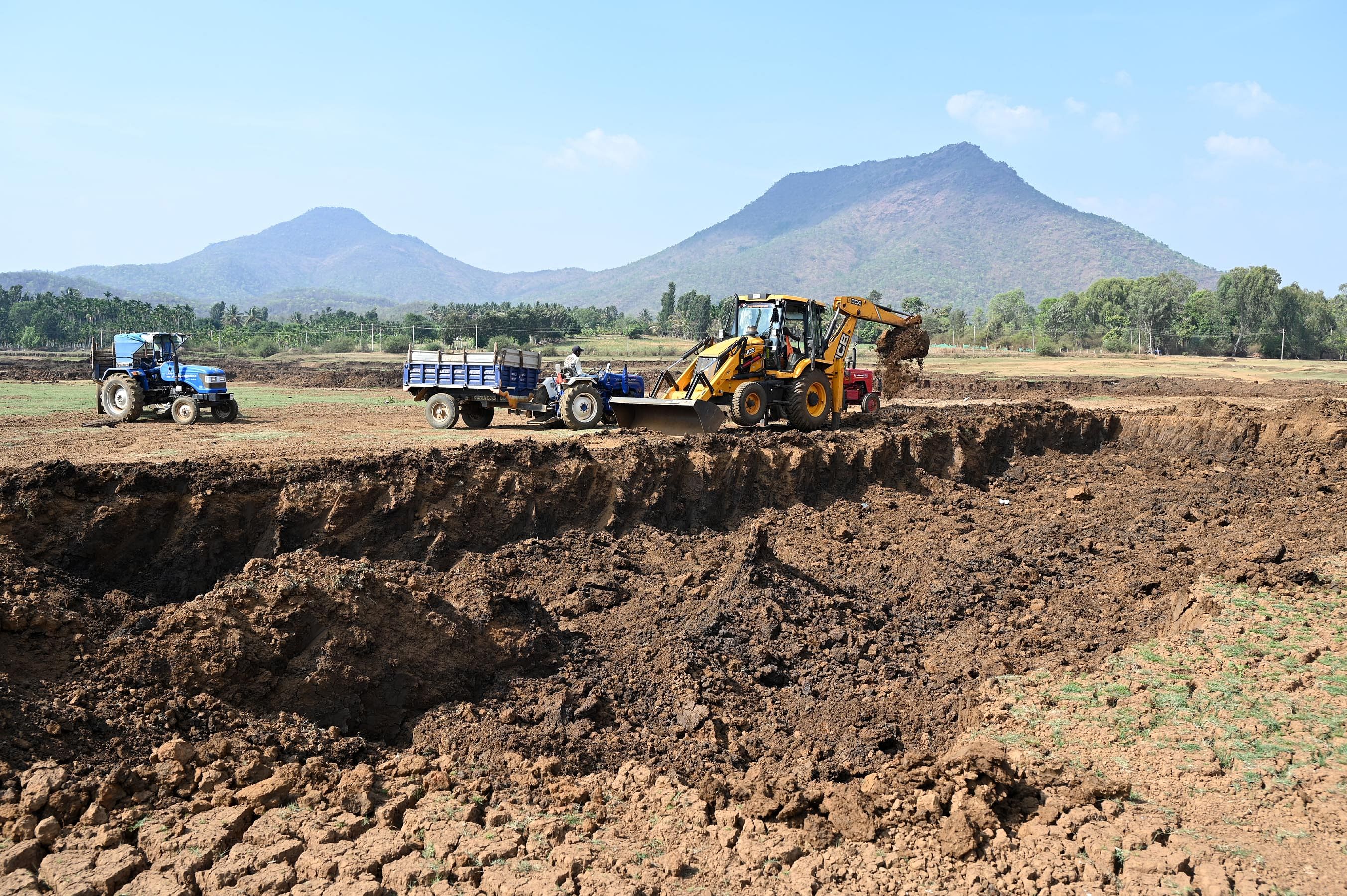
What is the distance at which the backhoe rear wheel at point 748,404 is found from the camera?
1695 centimetres

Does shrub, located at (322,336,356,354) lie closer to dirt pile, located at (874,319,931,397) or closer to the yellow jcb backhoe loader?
dirt pile, located at (874,319,931,397)

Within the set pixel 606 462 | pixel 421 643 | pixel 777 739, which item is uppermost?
pixel 606 462

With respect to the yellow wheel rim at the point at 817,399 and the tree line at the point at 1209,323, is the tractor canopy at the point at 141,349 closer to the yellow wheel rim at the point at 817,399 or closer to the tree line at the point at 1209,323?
the yellow wheel rim at the point at 817,399

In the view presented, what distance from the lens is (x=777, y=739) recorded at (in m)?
7.65

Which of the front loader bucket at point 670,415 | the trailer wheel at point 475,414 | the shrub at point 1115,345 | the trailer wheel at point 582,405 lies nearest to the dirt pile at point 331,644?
the front loader bucket at point 670,415

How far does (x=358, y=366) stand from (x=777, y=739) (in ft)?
152

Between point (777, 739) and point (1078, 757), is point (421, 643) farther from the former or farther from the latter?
point (1078, 757)

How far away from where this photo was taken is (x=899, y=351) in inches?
803

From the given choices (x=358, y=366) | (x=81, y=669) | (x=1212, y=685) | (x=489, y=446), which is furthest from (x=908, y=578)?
(x=358, y=366)

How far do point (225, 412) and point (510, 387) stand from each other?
6480mm

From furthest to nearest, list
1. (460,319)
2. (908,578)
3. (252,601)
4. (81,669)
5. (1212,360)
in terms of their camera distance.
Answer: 1. (460,319)
2. (1212,360)
3. (908,578)
4. (252,601)
5. (81,669)

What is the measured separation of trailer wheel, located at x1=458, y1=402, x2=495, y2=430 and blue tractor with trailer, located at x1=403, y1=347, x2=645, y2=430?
0.45 feet

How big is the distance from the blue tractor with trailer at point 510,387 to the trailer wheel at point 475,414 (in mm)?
137

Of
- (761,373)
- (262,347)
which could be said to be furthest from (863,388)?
(262,347)
